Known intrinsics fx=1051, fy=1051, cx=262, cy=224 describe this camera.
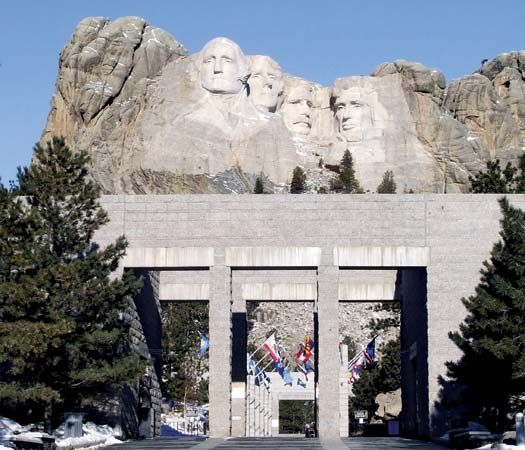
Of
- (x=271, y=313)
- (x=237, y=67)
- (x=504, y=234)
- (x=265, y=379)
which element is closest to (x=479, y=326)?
(x=504, y=234)

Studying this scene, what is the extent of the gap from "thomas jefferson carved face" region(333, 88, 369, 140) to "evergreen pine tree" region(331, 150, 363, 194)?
3.01 meters

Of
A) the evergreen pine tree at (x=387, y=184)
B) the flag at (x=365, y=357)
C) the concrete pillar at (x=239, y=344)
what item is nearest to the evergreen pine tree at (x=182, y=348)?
the flag at (x=365, y=357)

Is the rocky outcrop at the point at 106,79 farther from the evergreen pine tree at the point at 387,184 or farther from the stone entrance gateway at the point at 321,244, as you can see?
the stone entrance gateway at the point at 321,244

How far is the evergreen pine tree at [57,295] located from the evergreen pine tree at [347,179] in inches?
2115

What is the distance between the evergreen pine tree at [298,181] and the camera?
82.3m

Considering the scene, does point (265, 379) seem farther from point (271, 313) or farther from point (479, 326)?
point (271, 313)

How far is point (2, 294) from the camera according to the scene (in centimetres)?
2344

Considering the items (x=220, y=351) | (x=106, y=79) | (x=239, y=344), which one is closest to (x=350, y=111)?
(x=106, y=79)

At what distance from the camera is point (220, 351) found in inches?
1294

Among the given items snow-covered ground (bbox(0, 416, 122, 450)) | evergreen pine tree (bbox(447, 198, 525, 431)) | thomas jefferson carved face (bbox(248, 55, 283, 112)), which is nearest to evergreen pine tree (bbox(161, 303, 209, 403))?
thomas jefferson carved face (bbox(248, 55, 283, 112))

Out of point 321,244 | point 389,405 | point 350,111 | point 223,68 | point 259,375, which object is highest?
point 223,68

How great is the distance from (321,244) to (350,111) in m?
60.5

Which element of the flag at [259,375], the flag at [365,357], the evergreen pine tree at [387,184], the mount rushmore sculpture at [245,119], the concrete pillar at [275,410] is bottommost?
the concrete pillar at [275,410]

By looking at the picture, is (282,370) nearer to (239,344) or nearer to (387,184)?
(239,344)
